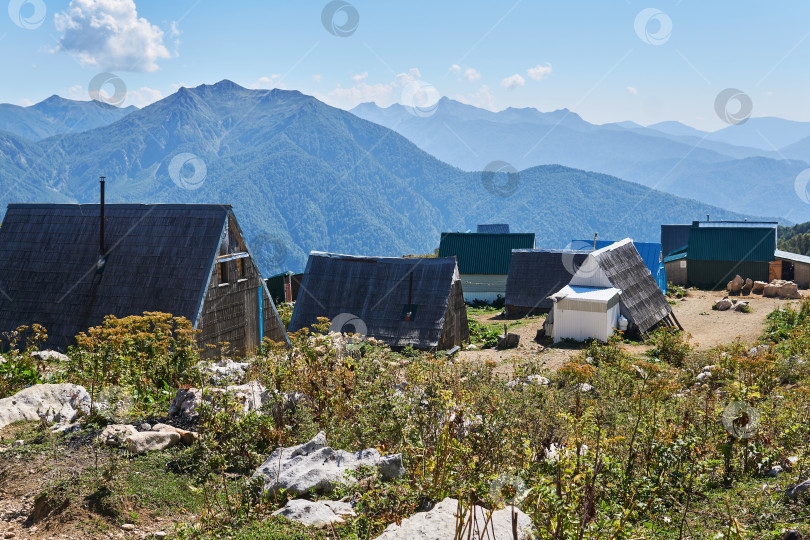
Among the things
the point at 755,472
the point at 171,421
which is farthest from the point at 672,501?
the point at 171,421

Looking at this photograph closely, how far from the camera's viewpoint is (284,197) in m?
182

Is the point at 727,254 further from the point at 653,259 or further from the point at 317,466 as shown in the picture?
the point at 317,466

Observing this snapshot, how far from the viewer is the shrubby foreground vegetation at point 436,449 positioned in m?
5.07

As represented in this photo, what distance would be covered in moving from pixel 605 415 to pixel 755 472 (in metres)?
2.14

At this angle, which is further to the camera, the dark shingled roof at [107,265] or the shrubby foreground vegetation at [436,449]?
the dark shingled roof at [107,265]

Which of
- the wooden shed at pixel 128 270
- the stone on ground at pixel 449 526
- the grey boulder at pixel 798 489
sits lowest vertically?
the grey boulder at pixel 798 489

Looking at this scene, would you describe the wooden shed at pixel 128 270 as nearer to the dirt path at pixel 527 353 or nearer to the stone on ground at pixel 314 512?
the dirt path at pixel 527 353

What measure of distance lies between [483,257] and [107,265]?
2851cm

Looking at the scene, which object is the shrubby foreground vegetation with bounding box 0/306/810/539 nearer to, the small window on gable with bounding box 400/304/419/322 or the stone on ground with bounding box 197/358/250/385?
the stone on ground with bounding box 197/358/250/385

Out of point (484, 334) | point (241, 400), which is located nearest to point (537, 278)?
point (484, 334)

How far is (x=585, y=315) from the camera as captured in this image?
23.7 m

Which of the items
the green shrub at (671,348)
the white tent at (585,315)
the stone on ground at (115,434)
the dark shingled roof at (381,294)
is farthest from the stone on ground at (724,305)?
the stone on ground at (115,434)

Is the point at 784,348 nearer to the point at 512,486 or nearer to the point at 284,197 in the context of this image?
the point at 512,486

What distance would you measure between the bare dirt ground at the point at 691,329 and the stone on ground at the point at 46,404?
10112 mm
